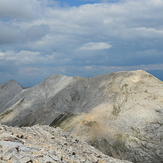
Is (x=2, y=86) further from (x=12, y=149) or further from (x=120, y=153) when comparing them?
(x=12, y=149)

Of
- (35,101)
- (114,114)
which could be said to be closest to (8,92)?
(35,101)

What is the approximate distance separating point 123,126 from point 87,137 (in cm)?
804

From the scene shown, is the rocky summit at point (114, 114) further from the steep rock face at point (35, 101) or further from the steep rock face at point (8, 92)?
the steep rock face at point (8, 92)

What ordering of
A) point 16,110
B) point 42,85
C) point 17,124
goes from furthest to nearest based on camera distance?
1. point 42,85
2. point 16,110
3. point 17,124

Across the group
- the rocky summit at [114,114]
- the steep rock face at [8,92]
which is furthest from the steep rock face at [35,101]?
the steep rock face at [8,92]

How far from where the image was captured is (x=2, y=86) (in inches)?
4619

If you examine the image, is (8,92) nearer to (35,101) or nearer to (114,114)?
(35,101)

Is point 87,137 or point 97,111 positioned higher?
point 97,111

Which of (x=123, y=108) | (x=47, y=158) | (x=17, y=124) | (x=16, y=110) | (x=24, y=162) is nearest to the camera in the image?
(x=24, y=162)

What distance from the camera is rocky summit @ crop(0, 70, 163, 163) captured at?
137 feet

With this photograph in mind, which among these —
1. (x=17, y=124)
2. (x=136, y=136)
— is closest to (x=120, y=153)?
(x=136, y=136)

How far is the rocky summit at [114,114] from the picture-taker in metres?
41.9

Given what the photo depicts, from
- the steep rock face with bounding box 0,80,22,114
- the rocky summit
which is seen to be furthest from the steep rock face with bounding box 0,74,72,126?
the steep rock face with bounding box 0,80,22,114

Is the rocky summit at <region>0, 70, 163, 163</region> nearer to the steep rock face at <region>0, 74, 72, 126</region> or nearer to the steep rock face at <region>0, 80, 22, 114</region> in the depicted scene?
the steep rock face at <region>0, 74, 72, 126</region>
